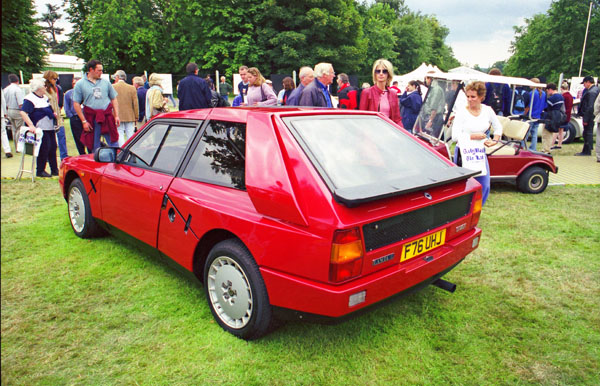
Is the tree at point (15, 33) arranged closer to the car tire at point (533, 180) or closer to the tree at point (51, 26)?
the tree at point (51, 26)

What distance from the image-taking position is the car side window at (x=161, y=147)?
11.1 ft

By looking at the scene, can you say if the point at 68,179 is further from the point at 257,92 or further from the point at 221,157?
the point at 257,92

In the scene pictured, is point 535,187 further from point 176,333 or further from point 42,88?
point 42,88

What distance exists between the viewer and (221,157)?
9.91 feet

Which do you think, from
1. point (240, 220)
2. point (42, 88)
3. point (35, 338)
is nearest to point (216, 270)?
point (240, 220)

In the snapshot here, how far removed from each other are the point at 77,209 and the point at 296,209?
3.43 metres

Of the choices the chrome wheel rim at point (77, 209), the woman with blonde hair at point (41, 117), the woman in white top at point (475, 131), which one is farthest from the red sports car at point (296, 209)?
the woman with blonde hair at point (41, 117)

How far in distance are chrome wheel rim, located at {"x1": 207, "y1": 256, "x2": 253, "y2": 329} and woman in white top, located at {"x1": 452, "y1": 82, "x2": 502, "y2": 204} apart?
3032 mm

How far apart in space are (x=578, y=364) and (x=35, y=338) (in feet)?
12.1

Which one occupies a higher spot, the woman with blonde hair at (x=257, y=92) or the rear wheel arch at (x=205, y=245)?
the woman with blonde hair at (x=257, y=92)

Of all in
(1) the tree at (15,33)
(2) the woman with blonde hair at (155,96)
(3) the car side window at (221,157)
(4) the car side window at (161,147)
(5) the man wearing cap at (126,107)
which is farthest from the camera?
(5) the man wearing cap at (126,107)

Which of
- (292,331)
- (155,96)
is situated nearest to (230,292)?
(292,331)

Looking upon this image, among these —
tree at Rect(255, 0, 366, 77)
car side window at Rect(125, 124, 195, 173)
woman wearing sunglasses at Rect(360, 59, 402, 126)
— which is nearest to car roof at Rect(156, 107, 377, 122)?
car side window at Rect(125, 124, 195, 173)

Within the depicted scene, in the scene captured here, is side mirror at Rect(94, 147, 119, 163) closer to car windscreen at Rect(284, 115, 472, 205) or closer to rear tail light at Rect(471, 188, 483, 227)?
car windscreen at Rect(284, 115, 472, 205)
